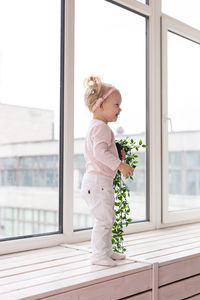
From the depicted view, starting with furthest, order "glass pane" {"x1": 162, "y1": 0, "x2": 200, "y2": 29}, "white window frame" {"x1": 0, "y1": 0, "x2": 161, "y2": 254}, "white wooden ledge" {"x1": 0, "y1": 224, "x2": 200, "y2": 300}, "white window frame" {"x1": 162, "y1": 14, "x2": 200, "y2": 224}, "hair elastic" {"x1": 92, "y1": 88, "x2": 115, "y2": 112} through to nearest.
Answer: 1. "glass pane" {"x1": 162, "y1": 0, "x2": 200, "y2": 29}
2. "white window frame" {"x1": 162, "y1": 14, "x2": 200, "y2": 224}
3. "white window frame" {"x1": 0, "y1": 0, "x2": 161, "y2": 254}
4. "hair elastic" {"x1": 92, "y1": 88, "x2": 115, "y2": 112}
5. "white wooden ledge" {"x1": 0, "y1": 224, "x2": 200, "y2": 300}

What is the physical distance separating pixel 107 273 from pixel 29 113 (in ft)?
2.87

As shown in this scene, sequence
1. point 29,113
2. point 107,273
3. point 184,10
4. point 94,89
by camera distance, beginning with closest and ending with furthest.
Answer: point 107,273 < point 94,89 < point 29,113 < point 184,10

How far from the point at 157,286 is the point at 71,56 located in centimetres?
118

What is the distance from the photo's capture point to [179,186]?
295cm

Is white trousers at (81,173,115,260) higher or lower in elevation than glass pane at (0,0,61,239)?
lower

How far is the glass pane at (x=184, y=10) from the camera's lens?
286 centimetres

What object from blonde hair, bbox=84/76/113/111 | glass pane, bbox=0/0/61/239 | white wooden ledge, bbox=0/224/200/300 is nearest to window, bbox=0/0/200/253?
glass pane, bbox=0/0/61/239

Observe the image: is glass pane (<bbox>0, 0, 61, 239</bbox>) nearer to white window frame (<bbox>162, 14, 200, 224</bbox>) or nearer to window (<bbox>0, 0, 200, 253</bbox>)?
window (<bbox>0, 0, 200, 253</bbox>)

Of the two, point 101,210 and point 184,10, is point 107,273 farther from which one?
point 184,10

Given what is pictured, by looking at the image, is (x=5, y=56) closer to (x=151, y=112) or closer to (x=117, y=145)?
(x=117, y=145)

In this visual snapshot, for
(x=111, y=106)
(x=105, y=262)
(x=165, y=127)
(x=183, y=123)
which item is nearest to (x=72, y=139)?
(x=111, y=106)

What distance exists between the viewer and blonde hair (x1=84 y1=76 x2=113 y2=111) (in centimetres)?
179

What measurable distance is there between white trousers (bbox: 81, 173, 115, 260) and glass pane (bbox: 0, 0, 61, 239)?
16.5 inches

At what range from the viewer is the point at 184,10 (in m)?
3.00
